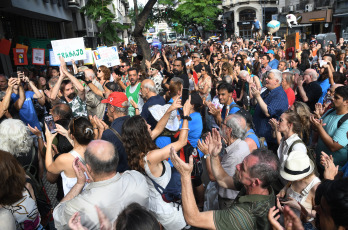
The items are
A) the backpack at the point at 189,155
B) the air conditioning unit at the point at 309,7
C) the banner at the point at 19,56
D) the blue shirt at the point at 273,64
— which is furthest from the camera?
the air conditioning unit at the point at 309,7

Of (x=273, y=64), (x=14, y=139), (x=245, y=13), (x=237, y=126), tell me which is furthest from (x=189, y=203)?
(x=245, y=13)

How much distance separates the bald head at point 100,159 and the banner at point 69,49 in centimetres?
600

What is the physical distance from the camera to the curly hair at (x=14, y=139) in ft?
9.75

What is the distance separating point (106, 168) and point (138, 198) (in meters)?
0.35

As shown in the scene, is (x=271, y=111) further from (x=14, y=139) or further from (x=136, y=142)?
(x=14, y=139)

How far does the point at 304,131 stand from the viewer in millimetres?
3619

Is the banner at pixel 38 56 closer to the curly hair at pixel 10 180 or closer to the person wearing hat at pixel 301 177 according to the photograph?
the curly hair at pixel 10 180

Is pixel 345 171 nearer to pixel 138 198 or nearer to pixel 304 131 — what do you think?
pixel 304 131

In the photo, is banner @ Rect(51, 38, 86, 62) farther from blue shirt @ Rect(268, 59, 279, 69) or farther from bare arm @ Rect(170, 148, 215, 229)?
bare arm @ Rect(170, 148, 215, 229)

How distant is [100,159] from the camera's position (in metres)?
2.12

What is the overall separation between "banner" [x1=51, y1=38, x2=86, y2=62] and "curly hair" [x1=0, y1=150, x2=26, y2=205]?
5.85 metres

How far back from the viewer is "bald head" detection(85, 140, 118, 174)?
2.12 meters

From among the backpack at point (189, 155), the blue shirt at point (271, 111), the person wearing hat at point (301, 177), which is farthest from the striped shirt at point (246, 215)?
the blue shirt at point (271, 111)

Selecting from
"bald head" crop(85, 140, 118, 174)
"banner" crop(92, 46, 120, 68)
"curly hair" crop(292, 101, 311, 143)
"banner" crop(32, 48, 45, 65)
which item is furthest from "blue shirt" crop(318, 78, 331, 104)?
"banner" crop(32, 48, 45, 65)
